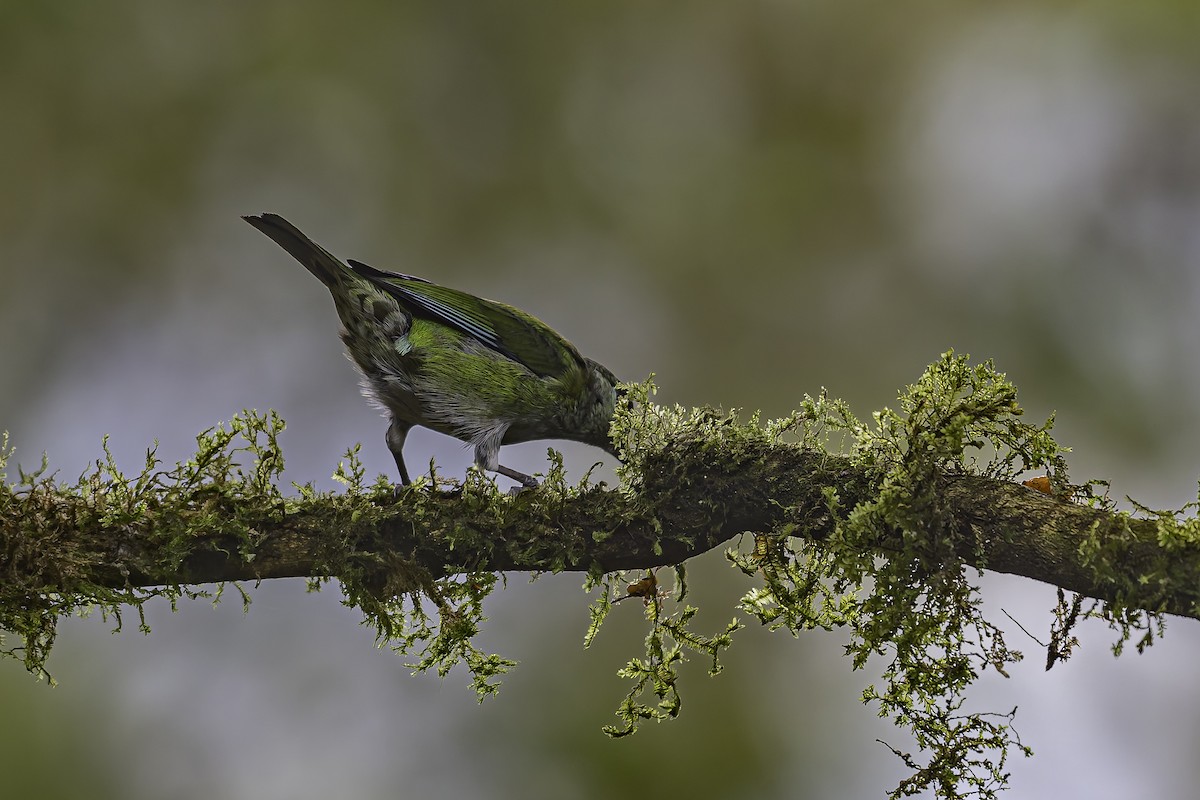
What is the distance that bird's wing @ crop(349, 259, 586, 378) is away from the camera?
167 inches

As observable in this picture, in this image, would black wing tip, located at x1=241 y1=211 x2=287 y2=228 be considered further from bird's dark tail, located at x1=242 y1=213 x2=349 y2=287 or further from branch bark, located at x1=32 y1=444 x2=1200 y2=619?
branch bark, located at x1=32 y1=444 x2=1200 y2=619

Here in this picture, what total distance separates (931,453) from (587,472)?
90cm

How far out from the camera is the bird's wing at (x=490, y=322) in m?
4.23

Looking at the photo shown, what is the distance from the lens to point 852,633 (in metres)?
2.69

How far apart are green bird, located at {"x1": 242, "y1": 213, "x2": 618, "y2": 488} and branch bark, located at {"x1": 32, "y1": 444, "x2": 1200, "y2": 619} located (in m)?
1.27

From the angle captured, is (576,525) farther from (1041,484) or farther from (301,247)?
(301,247)

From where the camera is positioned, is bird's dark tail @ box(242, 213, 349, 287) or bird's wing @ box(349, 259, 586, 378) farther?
bird's wing @ box(349, 259, 586, 378)

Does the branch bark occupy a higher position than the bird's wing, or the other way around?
the bird's wing

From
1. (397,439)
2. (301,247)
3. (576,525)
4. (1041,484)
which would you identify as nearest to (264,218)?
(301,247)

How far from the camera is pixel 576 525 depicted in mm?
2732

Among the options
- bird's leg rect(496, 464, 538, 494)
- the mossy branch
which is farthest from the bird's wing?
the mossy branch

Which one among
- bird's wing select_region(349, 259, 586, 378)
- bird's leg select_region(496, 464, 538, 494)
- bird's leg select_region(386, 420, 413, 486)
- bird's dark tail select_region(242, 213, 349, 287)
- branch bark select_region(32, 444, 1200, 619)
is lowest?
branch bark select_region(32, 444, 1200, 619)

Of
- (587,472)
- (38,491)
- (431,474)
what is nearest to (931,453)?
(587,472)

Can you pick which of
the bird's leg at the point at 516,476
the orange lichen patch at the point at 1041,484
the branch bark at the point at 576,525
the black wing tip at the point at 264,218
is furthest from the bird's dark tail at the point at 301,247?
the orange lichen patch at the point at 1041,484
